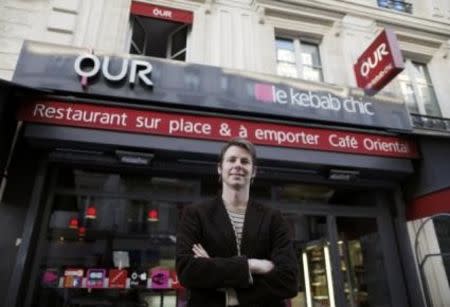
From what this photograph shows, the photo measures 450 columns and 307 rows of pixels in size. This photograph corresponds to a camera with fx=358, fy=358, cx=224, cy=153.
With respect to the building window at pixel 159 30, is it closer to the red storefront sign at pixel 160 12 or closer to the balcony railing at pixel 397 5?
the red storefront sign at pixel 160 12

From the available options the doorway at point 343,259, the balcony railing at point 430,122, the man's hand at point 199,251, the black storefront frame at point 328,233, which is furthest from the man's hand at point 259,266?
the balcony railing at point 430,122

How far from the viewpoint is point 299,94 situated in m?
5.26

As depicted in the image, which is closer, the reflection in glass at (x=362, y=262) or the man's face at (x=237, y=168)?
the man's face at (x=237, y=168)

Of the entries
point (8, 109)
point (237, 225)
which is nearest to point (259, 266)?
point (237, 225)

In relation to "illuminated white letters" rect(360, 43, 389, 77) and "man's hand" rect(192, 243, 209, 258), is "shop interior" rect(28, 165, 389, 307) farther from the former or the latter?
"man's hand" rect(192, 243, 209, 258)

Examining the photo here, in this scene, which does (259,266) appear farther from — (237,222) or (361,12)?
(361,12)

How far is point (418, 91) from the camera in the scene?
7.28 metres

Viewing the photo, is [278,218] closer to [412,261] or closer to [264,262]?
[264,262]

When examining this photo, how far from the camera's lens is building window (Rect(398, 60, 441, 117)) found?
7.09m

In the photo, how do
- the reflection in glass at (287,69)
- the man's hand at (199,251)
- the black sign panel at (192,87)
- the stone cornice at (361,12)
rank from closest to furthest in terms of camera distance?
the man's hand at (199,251), the black sign panel at (192,87), the reflection in glass at (287,69), the stone cornice at (361,12)

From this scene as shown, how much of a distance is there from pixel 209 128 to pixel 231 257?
3.08 metres

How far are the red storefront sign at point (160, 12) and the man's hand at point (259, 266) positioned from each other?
558cm

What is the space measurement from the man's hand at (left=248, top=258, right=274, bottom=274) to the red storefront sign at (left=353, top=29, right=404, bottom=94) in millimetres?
4543

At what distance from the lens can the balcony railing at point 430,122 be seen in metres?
6.68
